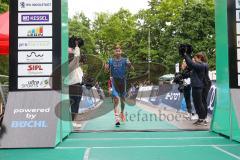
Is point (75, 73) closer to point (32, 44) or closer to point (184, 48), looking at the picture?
point (184, 48)

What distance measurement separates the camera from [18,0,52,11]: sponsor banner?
8562mm

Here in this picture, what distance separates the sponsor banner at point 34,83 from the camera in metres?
8.48

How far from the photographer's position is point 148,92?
81.0ft

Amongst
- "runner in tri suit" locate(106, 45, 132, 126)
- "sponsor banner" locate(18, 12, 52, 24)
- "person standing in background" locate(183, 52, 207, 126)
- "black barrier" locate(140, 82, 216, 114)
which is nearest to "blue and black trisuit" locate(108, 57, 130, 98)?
"runner in tri suit" locate(106, 45, 132, 126)

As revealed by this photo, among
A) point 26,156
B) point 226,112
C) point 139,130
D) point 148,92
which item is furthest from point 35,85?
point 148,92

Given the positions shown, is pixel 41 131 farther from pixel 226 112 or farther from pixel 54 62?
pixel 226 112

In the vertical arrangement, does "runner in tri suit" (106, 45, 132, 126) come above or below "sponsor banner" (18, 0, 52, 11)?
below

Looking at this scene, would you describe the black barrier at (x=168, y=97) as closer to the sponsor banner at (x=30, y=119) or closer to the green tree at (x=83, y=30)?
the sponsor banner at (x=30, y=119)

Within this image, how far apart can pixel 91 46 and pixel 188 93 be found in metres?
58.7

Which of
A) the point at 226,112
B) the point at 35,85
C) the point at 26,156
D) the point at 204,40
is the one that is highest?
Answer: the point at 204,40

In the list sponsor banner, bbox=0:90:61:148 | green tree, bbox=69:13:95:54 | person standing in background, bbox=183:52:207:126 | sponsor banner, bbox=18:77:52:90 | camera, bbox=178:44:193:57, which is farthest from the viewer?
green tree, bbox=69:13:95:54

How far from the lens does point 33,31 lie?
337 inches

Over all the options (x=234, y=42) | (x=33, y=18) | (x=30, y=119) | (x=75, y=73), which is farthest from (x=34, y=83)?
(x=234, y=42)

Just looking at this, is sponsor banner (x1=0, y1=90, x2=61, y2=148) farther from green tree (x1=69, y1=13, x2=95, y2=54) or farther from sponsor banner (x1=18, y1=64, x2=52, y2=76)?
green tree (x1=69, y1=13, x2=95, y2=54)
